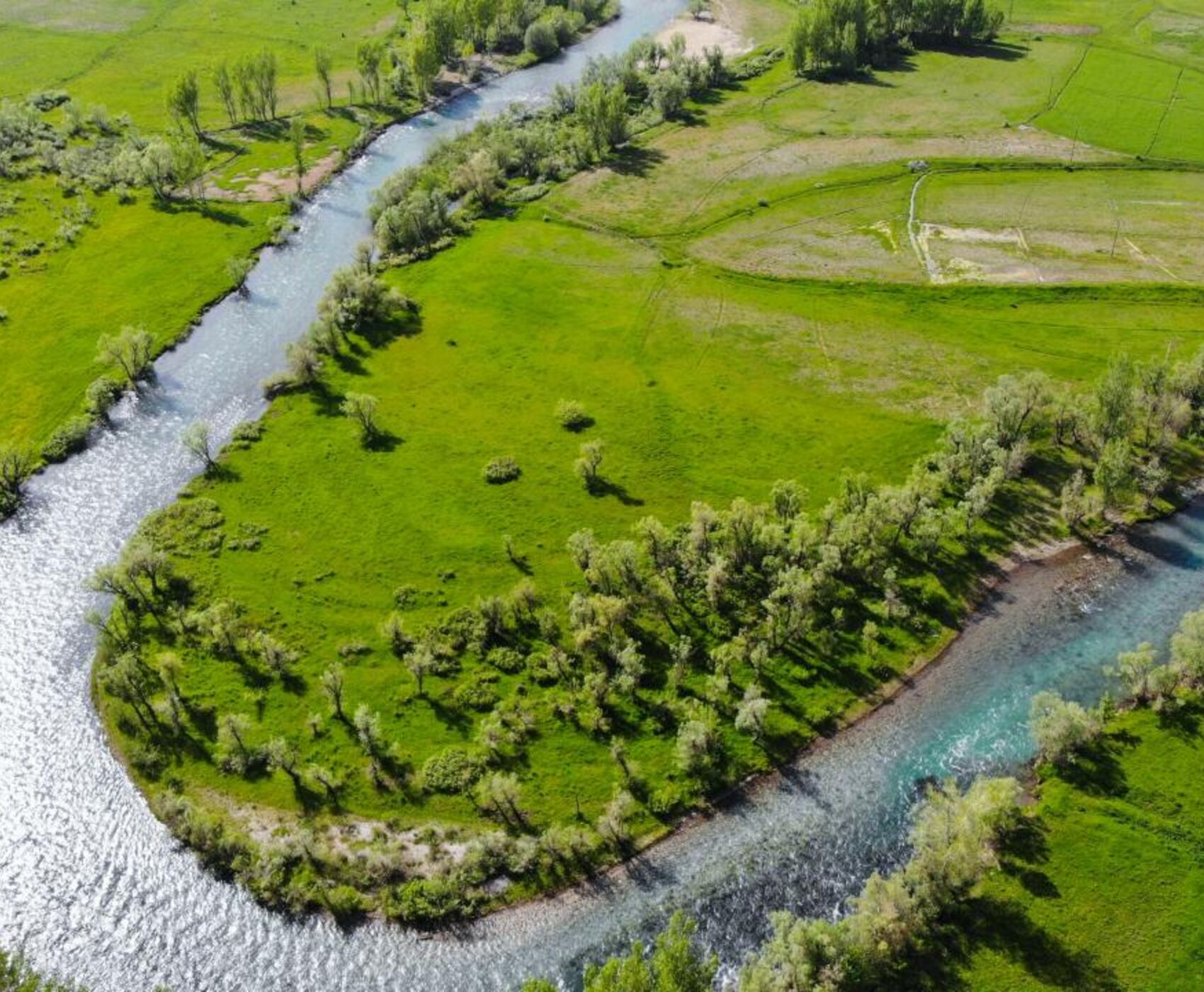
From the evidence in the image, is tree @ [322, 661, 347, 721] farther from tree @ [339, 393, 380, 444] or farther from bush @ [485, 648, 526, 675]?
tree @ [339, 393, 380, 444]

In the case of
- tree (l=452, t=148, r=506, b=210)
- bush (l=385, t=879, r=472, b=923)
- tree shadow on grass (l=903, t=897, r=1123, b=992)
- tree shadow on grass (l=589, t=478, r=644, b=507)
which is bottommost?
bush (l=385, t=879, r=472, b=923)

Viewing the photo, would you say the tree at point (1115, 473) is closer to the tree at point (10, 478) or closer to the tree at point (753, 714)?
the tree at point (753, 714)

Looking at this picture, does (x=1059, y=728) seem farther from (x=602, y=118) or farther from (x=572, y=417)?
Result: (x=602, y=118)

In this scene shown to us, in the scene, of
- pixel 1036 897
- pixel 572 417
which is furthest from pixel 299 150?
pixel 1036 897

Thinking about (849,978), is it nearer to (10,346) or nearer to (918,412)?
(918,412)

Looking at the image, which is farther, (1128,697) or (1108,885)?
(1128,697)

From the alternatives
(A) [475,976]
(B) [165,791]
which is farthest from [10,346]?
(A) [475,976]

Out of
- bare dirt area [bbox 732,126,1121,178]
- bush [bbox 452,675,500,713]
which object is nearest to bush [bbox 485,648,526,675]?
bush [bbox 452,675,500,713]
